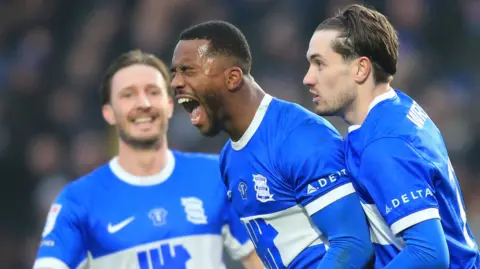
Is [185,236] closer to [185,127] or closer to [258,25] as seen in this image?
[185,127]

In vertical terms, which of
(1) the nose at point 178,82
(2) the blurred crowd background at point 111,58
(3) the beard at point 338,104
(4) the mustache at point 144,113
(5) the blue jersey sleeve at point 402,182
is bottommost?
(5) the blue jersey sleeve at point 402,182

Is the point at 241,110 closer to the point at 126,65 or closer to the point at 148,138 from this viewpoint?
the point at 148,138

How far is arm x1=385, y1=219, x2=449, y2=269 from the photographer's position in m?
3.79

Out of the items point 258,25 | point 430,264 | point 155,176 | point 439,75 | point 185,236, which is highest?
point 258,25

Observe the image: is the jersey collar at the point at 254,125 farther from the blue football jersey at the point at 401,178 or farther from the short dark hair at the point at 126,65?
the short dark hair at the point at 126,65

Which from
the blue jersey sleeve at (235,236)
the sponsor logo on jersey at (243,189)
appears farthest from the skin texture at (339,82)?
the blue jersey sleeve at (235,236)

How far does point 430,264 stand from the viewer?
381 cm

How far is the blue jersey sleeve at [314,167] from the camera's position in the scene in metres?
4.19

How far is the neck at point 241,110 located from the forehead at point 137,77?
1551 millimetres

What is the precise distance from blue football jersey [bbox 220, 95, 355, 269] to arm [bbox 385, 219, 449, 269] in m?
0.43

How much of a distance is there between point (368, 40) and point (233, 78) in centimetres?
67

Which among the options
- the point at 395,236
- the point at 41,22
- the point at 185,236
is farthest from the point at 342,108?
the point at 41,22

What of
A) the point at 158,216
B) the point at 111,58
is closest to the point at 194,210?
the point at 158,216

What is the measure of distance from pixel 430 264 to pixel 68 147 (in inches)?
269
